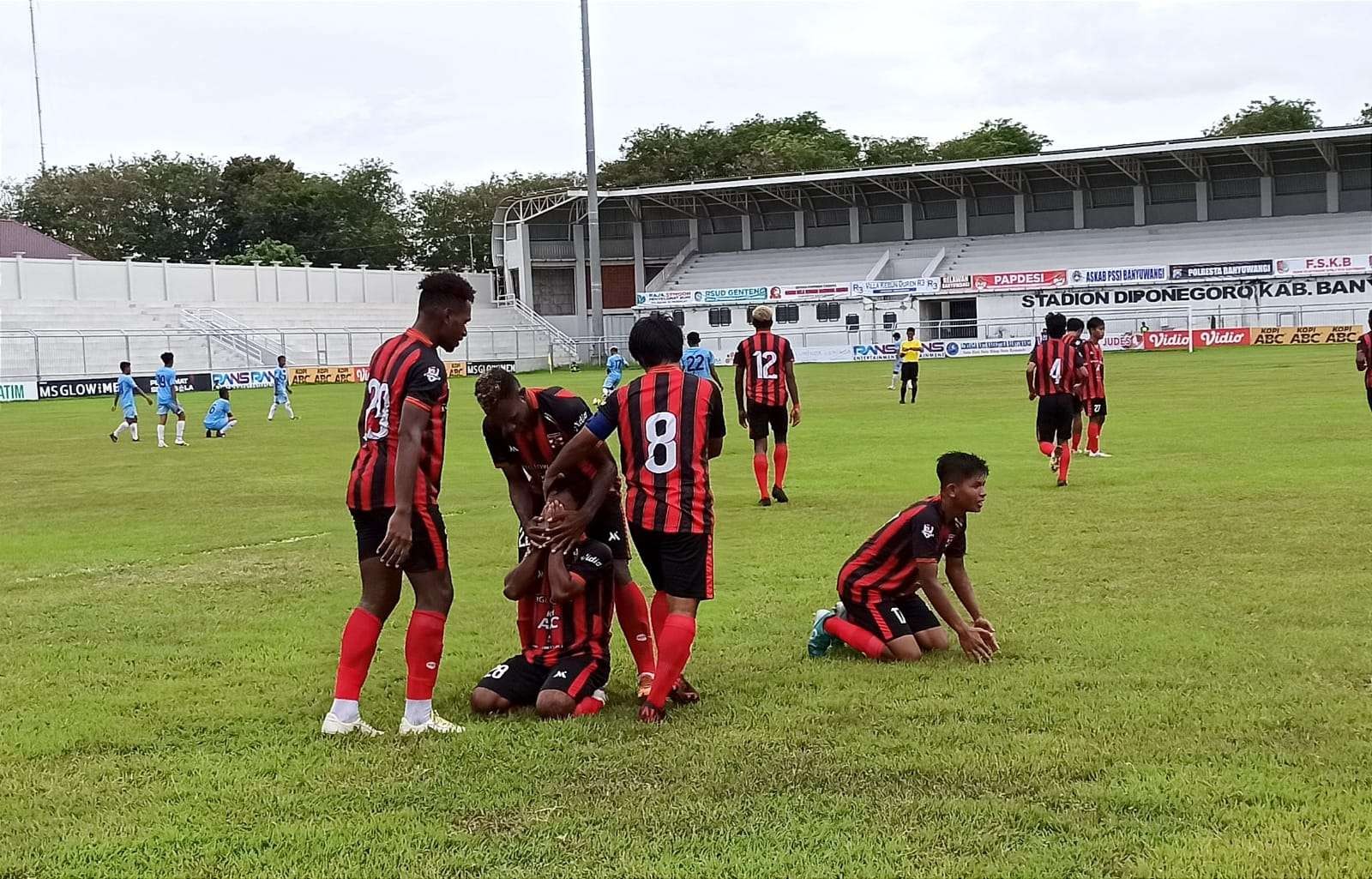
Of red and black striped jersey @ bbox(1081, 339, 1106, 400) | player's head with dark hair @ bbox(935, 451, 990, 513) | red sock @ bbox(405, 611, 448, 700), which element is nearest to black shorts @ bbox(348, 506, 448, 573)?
red sock @ bbox(405, 611, 448, 700)

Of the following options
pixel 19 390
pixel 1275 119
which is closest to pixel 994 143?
pixel 1275 119

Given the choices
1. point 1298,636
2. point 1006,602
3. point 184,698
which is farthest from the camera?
point 1006,602

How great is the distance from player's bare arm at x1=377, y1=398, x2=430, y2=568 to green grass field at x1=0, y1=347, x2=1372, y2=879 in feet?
2.83

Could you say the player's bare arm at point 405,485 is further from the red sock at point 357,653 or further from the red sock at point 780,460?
the red sock at point 780,460

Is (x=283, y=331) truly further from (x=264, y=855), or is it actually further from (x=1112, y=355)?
(x=264, y=855)

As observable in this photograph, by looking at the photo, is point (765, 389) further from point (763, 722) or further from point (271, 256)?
point (271, 256)

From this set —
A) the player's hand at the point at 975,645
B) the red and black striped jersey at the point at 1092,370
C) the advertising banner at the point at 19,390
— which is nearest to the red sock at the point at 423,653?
the player's hand at the point at 975,645

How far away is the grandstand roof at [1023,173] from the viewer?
60.0 m

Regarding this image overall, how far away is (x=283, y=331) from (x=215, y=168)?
32.9 meters

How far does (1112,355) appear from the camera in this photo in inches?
1908

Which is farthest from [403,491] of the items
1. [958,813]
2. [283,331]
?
[283,331]

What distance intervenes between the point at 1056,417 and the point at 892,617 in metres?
8.06

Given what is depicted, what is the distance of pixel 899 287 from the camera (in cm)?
6156

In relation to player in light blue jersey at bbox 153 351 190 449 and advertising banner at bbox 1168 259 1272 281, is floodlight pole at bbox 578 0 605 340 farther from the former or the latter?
player in light blue jersey at bbox 153 351 190 449
